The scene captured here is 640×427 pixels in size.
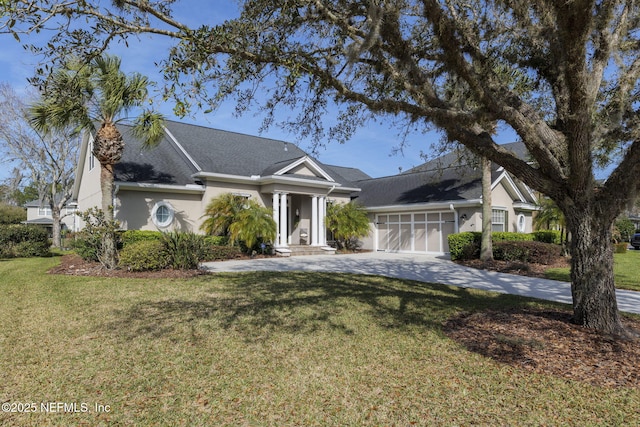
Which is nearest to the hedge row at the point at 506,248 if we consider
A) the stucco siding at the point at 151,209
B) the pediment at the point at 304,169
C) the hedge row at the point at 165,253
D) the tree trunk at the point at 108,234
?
the pediment at the point at 304,169

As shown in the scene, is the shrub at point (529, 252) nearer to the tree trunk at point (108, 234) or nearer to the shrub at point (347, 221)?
the shrub at point (347, 221)

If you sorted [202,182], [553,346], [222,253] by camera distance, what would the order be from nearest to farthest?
1. [553,346]
2. [222,253]
3. [202,182]

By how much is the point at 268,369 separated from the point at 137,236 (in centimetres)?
1267

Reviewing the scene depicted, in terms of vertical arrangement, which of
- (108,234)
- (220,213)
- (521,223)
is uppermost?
(220,213)

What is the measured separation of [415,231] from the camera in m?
21.2

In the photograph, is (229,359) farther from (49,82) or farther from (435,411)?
(49,82)

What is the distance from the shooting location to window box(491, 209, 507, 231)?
64.2 ft

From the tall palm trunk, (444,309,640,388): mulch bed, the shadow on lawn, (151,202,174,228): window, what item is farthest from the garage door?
the tall palm trunk

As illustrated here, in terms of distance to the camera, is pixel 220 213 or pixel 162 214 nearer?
pixel 162 214

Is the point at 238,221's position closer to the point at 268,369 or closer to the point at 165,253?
the point at 165,253

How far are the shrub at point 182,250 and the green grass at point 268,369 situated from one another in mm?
3766

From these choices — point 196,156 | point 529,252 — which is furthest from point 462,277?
point 196,156

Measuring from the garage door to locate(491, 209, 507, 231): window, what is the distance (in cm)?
217

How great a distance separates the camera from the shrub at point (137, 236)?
585 inches
